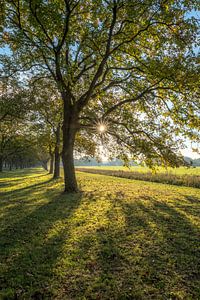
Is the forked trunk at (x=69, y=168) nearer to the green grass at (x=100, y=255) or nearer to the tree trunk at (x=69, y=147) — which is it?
the tree trunk at (x=69, y=147)

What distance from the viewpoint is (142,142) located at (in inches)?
632

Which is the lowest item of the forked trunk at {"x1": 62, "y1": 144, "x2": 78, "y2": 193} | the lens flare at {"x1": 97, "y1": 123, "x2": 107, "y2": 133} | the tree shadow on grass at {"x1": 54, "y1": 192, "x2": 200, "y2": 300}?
the tree shadow on grass at {"x1": 54, "y1": 192, "x2": 200, "y2": 300}

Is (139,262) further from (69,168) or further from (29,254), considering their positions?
(69,168)

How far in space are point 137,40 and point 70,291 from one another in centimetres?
1551

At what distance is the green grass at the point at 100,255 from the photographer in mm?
4387

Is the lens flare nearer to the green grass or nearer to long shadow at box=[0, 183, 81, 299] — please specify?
the green grass

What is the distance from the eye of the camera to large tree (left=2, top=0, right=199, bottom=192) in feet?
40.0

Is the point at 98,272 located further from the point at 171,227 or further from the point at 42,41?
the point at 42,41

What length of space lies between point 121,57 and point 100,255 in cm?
1465

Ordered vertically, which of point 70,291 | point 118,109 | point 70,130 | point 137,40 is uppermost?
point 137,40

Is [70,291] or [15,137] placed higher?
[15,137]

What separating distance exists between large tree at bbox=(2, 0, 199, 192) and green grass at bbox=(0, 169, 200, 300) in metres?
7.61

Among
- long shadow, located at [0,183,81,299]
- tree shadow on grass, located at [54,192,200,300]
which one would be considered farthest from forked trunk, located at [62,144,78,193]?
tree shadow on grass, located at [54,192,200,300]

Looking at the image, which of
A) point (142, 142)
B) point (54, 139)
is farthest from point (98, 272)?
point (54, 139)
